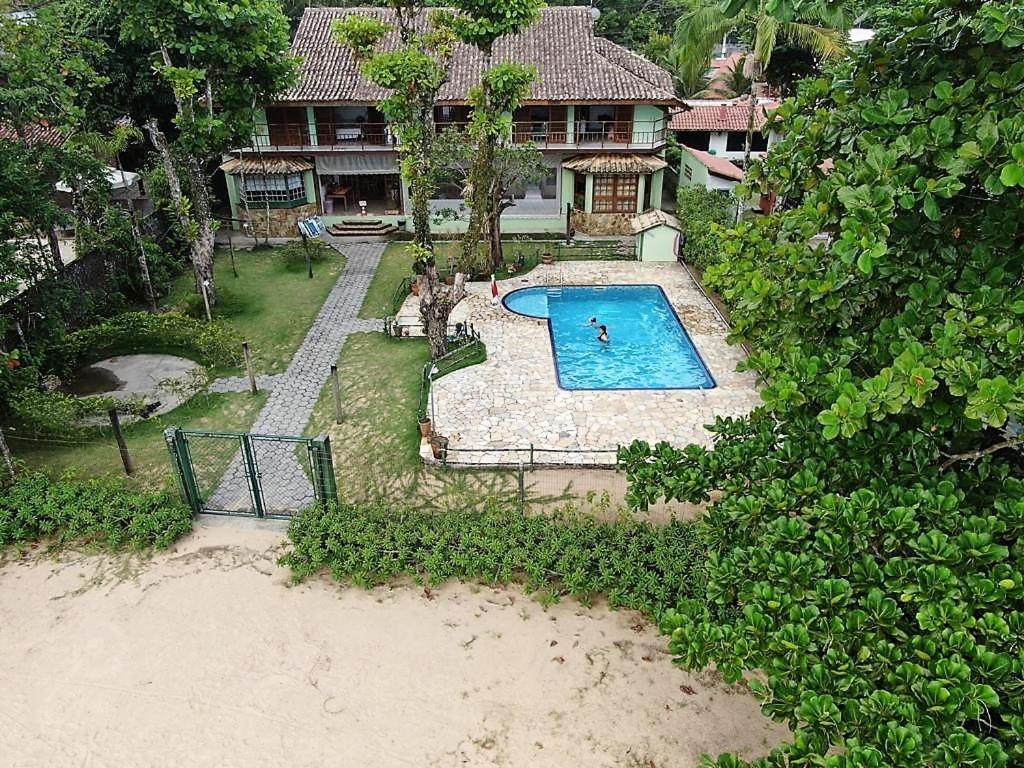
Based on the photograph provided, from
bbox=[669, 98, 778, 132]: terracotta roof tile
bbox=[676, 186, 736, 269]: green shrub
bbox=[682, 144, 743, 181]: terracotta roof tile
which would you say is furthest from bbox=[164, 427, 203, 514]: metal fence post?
bbox=[669, 98, 778, 132]: terracotta roof tile

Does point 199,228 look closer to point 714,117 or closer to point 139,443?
point 139,443

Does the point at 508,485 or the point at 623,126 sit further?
the point at 623,126

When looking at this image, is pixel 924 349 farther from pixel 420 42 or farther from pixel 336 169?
pixel 336 169

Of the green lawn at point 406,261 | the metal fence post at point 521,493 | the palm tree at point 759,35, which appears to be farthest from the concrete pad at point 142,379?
the palm tree at point 759,35

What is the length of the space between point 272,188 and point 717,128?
19.5 metres

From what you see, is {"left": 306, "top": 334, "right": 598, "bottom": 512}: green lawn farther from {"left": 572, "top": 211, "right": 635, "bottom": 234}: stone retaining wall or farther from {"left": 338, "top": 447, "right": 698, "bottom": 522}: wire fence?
{"left": 572, "top": 211, "right": 635, "bottom": 234}: stone retaining wall

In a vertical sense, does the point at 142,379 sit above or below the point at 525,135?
below

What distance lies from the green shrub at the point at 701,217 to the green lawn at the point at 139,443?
14005 mm

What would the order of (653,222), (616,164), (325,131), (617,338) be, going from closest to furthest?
(617,338) → (653,222) → (616,164) → (325,131)

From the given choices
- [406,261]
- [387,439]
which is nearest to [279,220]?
[406,261]

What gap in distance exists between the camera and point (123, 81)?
75.5ft

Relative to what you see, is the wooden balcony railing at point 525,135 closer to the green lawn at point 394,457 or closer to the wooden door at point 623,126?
the wooden door at point 623,126

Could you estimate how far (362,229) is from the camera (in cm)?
2823

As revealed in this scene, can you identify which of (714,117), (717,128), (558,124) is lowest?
(717,128)
